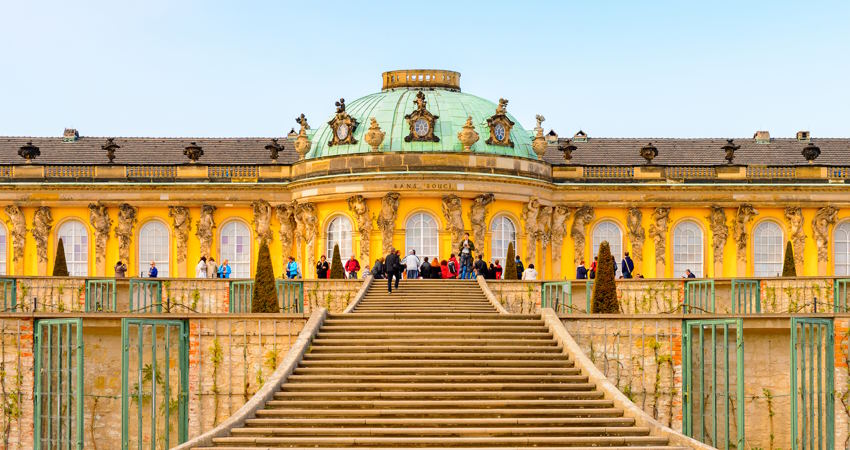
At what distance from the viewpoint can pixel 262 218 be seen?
189ft

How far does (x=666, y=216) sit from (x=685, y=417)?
2578 centimetres

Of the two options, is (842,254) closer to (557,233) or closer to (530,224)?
(557,233)

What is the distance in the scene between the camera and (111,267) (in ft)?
189

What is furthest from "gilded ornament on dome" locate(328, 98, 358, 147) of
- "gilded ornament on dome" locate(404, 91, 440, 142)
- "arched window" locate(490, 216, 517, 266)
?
"arched window" locate(490, 216, 517, 266)

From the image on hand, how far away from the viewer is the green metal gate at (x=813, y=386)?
99.4 ft

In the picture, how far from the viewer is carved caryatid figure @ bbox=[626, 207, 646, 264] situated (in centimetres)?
5778

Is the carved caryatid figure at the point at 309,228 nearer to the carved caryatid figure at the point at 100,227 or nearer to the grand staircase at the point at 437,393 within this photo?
the carved caryatid figure at the point at 100,227

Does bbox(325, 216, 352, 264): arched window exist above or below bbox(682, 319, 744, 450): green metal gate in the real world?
above

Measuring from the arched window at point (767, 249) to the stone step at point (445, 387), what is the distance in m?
29.0

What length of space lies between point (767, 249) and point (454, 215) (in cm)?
1158

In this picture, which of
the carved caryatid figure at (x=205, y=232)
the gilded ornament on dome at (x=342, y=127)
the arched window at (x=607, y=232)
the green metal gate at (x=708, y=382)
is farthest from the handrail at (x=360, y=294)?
the arched window at (x=607, y=232)

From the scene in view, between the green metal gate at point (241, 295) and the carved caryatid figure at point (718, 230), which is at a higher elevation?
the carved caryatid figure at point (718, 230)

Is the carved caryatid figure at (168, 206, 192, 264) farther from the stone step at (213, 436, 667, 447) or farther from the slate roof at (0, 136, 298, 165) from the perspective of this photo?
the stone step at (213, 436, 667, 447)

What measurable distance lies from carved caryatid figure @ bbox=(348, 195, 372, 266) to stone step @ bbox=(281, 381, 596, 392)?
78.1 feet
